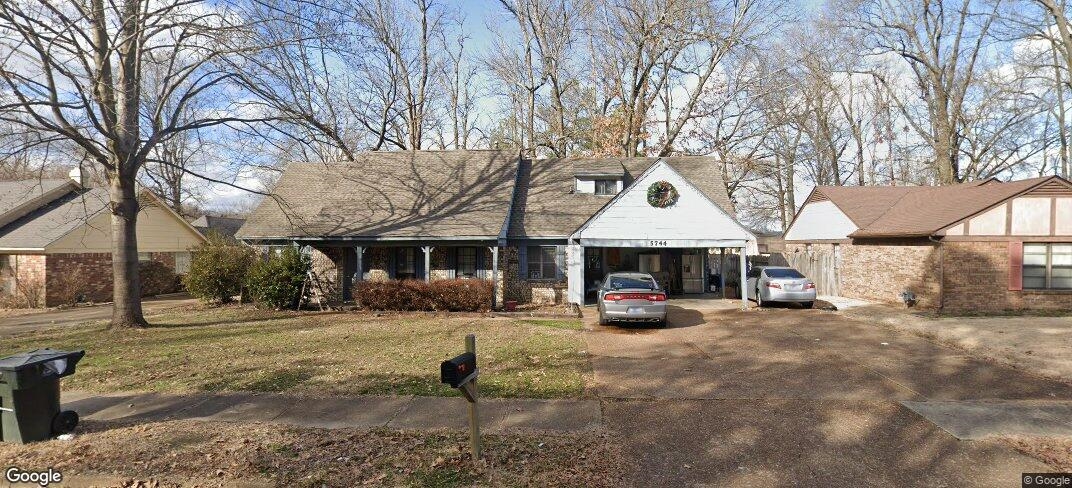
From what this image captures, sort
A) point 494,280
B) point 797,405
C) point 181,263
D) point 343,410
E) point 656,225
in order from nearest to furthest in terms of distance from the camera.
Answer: point 343,410 < point 797,405 < point 494,280 < point 656,225 < point 181,263

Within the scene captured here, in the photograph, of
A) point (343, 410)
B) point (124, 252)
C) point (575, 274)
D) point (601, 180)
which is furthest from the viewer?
point (601, 180)

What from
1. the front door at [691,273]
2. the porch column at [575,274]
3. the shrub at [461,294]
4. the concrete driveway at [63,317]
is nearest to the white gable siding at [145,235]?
the concrete driveway at [63,317]

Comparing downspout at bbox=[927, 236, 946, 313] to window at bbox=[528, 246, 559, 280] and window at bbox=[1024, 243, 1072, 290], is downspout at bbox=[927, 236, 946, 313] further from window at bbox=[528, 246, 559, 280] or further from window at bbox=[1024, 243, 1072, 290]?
window at bbox=[528, 246, 559, 280]

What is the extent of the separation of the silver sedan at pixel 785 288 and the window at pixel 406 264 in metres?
12.6

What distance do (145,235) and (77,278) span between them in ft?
12.9

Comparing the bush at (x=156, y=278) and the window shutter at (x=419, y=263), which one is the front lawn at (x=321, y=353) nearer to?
the window shutter at (x=419, y=263)

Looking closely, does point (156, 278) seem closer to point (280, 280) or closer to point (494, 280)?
point (280, 280)

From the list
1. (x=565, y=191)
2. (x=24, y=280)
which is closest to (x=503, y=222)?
(x=565, y=191)

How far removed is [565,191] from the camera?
824 inches

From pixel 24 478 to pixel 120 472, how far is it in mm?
840

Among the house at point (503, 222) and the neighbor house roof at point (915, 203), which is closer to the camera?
the neighbor house roof at point (915, 203)

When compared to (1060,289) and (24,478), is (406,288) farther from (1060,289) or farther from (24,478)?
(1060,289)

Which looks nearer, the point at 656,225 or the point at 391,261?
the point at 656,225

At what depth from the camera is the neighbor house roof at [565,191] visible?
18812mm
